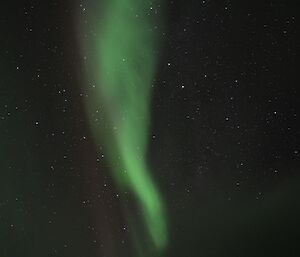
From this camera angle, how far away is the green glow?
747 mm

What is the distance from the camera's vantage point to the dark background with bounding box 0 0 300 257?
2.37ft

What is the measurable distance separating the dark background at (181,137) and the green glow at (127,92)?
0.7 inches

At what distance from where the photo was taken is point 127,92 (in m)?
0.76

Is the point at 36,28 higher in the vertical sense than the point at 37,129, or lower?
higher

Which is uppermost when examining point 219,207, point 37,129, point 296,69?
point 37,129

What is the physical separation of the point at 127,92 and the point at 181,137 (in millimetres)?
117

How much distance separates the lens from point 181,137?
29.5 inches

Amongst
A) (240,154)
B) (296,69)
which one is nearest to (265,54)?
(296,69)

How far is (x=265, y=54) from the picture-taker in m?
0.73

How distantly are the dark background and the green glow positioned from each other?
0.7 inches

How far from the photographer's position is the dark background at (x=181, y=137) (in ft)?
2.37

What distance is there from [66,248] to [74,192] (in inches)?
3.7

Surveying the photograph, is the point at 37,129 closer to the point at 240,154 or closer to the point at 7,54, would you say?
the point at 7,54

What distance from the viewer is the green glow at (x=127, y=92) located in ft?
2.45
